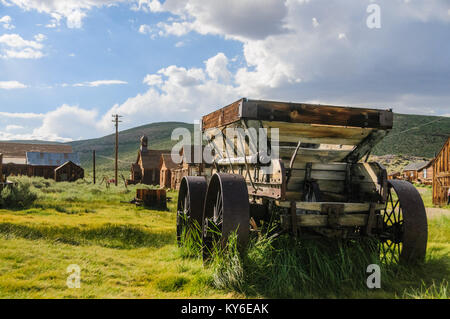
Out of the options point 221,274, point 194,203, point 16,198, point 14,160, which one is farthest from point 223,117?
point 14,160

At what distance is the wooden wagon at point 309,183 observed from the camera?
4625mm

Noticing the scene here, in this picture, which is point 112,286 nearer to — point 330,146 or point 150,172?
point 330,146

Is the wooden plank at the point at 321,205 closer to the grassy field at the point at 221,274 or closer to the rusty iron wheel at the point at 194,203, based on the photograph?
the grassy field at the point at 221,274

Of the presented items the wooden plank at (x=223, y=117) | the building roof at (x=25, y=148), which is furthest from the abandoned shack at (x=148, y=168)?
the wooden plank at (x=223, y=117)

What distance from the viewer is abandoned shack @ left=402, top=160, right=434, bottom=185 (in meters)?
50.3

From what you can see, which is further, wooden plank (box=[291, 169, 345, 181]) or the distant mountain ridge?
the distant mountain ridge

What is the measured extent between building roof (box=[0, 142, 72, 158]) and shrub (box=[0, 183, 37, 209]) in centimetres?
4206

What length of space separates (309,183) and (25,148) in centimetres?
6681

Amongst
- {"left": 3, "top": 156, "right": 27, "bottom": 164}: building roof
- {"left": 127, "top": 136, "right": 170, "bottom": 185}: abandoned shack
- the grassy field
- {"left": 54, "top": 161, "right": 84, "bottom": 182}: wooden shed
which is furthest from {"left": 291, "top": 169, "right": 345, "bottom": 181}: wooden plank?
{"left": 3, "top": 156, "right": 27, "bottom": 164}: building roof

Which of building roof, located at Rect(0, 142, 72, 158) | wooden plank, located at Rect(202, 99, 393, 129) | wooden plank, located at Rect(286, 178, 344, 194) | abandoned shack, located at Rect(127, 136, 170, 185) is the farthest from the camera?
building roof, located at Rect(0, 142, 72, 158)

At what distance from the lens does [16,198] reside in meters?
15.0

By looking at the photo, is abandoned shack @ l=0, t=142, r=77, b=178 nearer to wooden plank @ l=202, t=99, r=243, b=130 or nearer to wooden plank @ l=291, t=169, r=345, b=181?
wooden plank @ l=202, t=99, r=243, b=130
